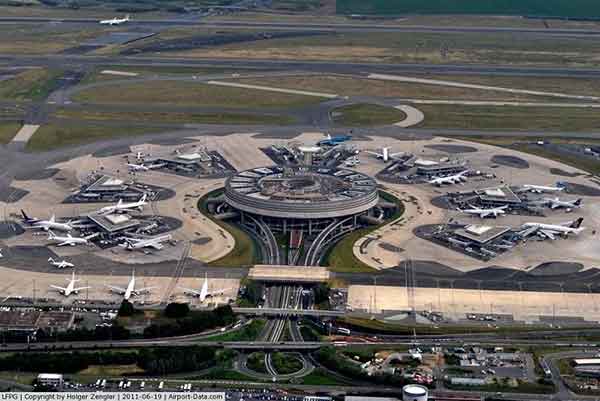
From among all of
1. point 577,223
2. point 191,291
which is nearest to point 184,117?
point 191,291

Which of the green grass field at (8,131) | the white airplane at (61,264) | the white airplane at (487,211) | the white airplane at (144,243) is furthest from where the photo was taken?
the green grass field at (8,131)

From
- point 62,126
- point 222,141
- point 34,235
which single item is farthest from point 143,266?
point 62,126

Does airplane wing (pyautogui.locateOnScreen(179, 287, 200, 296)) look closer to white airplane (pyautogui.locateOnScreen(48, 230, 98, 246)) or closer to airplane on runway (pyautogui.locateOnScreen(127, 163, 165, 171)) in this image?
white airplane (pyautogui.locateOnScreen(48, 230, 98, 246))

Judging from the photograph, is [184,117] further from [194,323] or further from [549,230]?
[194,323]

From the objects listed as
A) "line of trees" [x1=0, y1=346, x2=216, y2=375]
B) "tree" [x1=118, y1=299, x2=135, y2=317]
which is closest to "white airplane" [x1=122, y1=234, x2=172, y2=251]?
"tree" [x1=118, y1=299, x2=135, y2=317]

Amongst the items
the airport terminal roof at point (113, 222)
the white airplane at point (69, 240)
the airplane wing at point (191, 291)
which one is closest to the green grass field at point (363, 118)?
the airport terminal roof at point (113, 222)

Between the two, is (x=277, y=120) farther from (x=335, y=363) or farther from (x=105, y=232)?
(x=335, y=363)

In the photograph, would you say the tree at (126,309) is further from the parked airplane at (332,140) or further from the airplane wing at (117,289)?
the parked airplane at (332,140)
